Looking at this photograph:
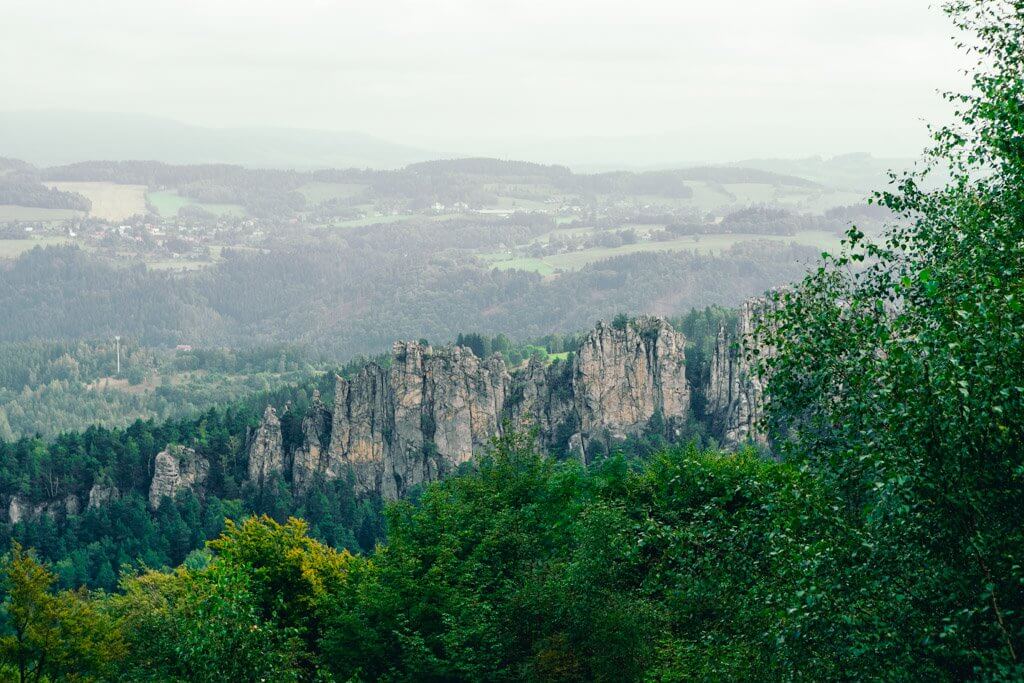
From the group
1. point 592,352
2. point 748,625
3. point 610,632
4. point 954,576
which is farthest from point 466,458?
point 954,576

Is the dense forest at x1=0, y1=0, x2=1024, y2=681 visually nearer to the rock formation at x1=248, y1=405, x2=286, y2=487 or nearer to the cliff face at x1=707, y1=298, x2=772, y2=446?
the rock formation at x1=248, y1=405, x2=286, y2=487

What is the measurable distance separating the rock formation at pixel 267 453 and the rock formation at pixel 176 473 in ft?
14.2

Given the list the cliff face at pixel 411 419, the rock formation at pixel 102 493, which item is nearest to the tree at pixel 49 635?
the rock formation at pixel 102 493

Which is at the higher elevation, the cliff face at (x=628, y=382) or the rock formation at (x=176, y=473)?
the cliff face at (x=628, y=382)

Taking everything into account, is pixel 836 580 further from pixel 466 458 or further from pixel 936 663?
pixel 466 458

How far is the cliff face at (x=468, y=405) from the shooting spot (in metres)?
110

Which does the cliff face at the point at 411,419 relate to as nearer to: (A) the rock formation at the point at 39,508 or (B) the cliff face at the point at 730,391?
(B) the cliff face at the point at 730,391

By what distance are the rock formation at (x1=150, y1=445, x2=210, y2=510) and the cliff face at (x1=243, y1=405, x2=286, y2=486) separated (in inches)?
170

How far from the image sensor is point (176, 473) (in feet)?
350

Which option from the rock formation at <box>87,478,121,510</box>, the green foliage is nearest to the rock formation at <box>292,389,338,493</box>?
the rock formation at <box>87,478,121,510</box>

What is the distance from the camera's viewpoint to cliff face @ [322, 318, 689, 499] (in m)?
110

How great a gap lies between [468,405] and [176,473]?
2677 centimetres

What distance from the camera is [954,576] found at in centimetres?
1938

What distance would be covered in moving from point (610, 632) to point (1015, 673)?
1906cm
